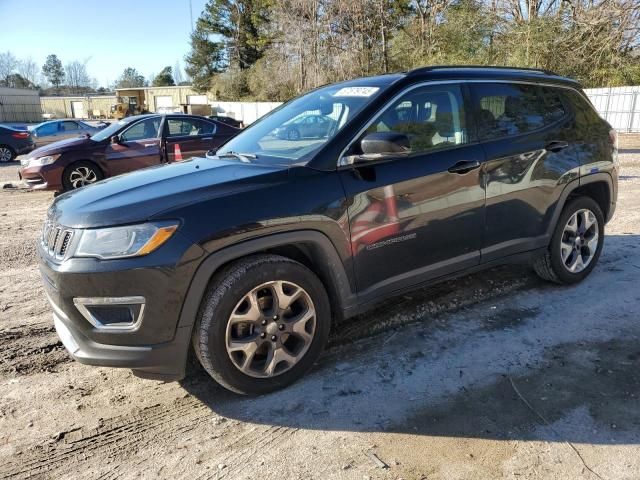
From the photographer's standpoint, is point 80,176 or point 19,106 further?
point 19,106

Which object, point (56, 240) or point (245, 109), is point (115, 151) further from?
point (245, 109)

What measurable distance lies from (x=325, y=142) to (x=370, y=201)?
18.3 inches

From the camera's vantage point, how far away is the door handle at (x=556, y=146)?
4102mm

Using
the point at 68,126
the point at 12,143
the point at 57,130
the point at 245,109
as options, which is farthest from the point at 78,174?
the point at 245,109

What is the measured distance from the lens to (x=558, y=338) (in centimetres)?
363

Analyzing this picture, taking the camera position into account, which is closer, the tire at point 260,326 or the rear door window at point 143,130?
the tire at point 260,326

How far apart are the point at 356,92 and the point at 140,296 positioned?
2043mm

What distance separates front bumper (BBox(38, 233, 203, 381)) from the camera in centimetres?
251

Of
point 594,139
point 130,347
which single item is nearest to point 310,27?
point 594,139

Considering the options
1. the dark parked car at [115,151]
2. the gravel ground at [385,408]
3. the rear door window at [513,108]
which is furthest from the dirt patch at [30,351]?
the dark parked car at [115,151]

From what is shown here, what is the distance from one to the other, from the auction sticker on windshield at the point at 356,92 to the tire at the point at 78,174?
740 cm

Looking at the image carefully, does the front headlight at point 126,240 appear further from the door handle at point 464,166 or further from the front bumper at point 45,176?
the front bumper at point 45,176

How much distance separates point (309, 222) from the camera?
2.91 metres

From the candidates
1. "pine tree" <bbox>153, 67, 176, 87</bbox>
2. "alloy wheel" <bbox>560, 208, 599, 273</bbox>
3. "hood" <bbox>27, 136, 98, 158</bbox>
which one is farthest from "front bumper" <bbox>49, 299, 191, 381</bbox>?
"pine tree" <bbox>153, 67, 176, 87</bbox>
